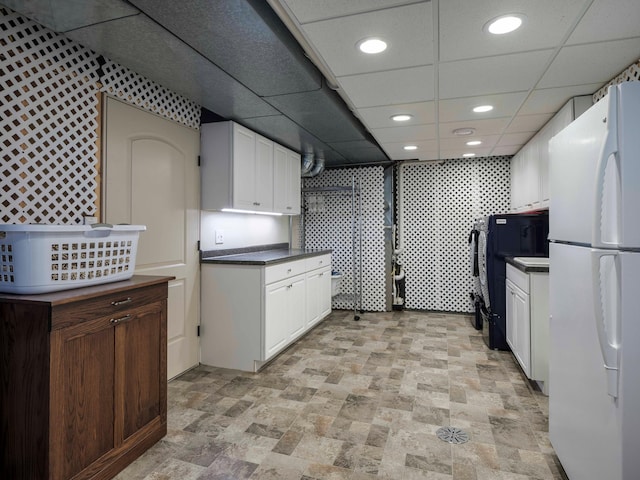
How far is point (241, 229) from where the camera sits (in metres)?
4.01

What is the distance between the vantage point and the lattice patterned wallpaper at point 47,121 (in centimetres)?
179

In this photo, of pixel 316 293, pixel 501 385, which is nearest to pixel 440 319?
pixel 316 293

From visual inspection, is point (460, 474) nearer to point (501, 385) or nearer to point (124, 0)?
point (501, 385)

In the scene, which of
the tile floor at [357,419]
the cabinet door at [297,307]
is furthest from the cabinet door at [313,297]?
the tile floor at [357,419]

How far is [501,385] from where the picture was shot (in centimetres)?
287

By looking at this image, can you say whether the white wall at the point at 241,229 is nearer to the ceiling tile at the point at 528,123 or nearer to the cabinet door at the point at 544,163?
the ceiling tile at the point at 528,123

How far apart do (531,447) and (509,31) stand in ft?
7.24

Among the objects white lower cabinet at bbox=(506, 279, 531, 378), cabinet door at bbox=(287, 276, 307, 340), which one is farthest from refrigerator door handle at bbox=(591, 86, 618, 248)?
cabinet door at bbox=(287, 276, 307, 340)

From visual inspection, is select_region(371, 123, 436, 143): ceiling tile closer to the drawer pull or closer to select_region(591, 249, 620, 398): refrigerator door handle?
select_region(591, 249, 620, 398): refrigerator door handle

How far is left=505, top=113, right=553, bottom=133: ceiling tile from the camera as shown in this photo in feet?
10.7

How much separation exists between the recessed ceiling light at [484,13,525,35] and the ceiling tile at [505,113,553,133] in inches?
63.5

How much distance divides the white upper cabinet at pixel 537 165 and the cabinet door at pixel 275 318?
8.64 ft

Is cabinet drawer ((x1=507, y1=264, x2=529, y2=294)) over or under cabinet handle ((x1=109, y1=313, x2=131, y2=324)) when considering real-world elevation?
over

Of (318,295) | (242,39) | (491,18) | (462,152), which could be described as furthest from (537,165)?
(242,39)
